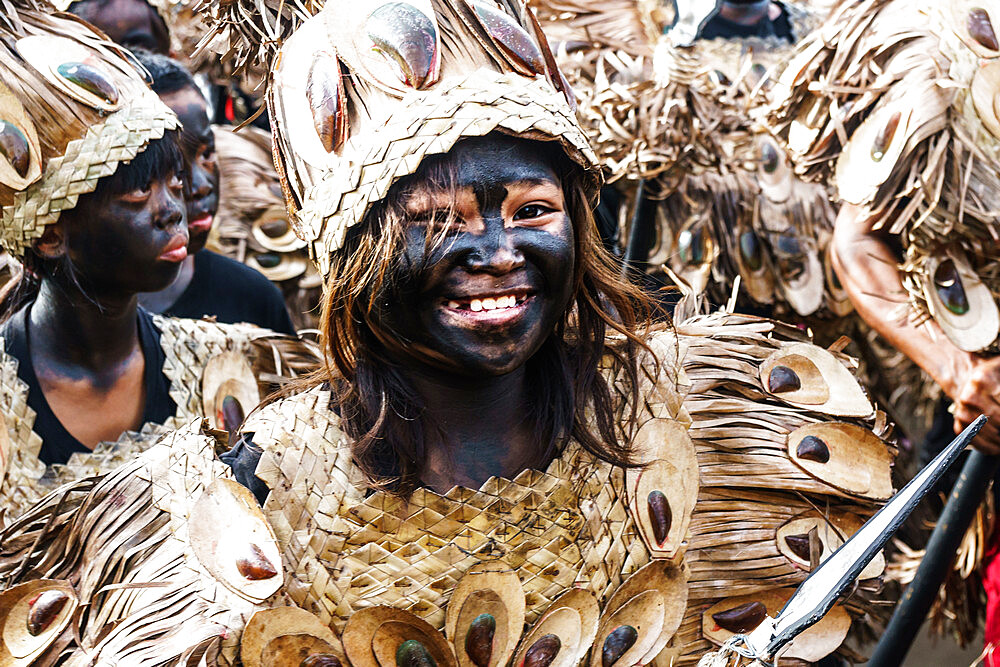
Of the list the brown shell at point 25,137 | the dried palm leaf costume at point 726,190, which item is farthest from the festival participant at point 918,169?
the brown shell at point 25,137

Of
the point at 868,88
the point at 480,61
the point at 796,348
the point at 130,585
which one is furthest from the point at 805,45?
the point at 130,585

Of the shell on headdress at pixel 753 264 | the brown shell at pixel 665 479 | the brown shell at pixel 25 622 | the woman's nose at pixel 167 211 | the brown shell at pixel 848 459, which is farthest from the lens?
the shell on headdress at pixel 753 264

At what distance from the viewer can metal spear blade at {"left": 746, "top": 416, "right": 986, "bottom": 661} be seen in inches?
56.6

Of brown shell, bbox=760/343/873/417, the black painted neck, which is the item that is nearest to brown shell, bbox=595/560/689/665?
brown shell, bbox=760/343/873/417

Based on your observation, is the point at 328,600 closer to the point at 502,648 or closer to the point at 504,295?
the point at 502,648

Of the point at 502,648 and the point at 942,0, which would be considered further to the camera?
the point at 942,0

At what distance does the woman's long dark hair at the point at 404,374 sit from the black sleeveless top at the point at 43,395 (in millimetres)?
695

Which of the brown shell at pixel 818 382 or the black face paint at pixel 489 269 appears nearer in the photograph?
the black face paint at pixel 489 269

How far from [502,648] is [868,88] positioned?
56.1 inches

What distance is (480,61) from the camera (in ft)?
6.01

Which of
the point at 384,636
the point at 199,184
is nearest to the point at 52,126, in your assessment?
the point at 199,184

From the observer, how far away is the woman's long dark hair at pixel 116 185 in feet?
7.83

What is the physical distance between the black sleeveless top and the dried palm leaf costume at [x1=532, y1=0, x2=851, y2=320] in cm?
142

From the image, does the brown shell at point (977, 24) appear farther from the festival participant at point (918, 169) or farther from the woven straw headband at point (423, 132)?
the woven straw headband at point (423, 132)
